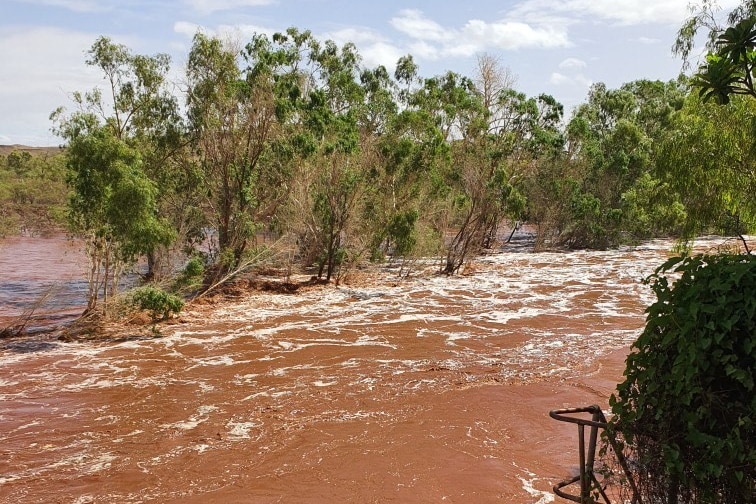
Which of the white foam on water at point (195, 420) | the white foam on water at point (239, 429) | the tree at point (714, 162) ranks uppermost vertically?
the tree at point (714, 162)

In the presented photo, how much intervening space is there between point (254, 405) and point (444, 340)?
5813mm

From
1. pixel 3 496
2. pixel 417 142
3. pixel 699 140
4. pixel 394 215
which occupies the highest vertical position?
pixel 417 142

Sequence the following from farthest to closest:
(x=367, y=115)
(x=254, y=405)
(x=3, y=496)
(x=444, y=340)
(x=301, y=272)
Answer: (x=367, y=115) → (x=301, y=272) → (x=444, y=340) → (x=254, y=405) → (x=3, y=496)

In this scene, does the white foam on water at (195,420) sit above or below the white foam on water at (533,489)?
below

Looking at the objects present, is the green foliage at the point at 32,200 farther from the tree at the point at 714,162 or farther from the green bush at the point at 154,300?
the tree at the point at 714,162

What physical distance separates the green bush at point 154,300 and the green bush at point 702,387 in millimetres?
13195

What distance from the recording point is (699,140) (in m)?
10.2

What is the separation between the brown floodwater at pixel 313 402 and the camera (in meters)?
7.05

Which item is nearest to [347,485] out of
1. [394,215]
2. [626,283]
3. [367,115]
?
[394,215]

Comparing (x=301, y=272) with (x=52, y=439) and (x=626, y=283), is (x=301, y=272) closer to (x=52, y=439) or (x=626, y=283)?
(x=626, y=283)

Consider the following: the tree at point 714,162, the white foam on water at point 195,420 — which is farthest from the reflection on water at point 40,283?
the tree at point 714,162

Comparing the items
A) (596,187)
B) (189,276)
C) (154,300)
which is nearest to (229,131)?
(189,276)

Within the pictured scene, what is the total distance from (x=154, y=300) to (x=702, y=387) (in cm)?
1368

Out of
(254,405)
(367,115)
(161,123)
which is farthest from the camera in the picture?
(367,115)
